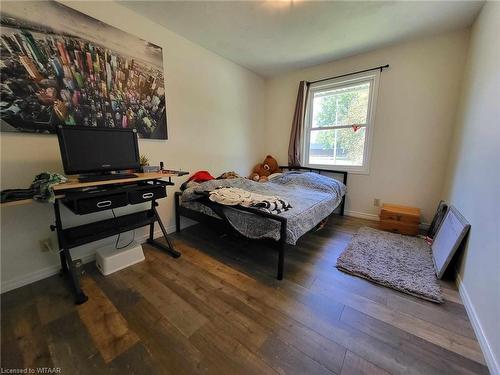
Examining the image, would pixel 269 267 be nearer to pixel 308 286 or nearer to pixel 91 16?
pixel 308 286

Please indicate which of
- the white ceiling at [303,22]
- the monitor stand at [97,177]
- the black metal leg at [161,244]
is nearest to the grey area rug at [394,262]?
the black metal leg at [161,244]

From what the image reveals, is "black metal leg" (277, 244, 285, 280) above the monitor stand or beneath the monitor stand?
beneath

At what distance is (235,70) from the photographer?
3312mm

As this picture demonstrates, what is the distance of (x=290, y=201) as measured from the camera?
7.50 feet

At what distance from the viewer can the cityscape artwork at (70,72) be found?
1.50 m

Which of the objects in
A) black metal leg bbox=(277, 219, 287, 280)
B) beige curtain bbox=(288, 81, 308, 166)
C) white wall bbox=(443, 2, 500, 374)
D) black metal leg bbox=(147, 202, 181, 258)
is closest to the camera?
white wall bbox=(443, 2, 500, 374)

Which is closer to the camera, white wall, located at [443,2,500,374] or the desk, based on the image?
white wall, located at [443,2,500,374]

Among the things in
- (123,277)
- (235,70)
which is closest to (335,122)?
(235,70)

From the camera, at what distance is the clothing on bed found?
1802 millimetres

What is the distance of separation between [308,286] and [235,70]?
325cm

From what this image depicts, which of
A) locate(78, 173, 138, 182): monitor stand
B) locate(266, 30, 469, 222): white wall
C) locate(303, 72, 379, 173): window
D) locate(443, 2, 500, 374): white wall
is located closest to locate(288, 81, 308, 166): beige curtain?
locate(303, 72, 379, 173): window

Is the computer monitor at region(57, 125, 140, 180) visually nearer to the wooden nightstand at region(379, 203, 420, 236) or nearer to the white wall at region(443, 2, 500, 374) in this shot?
the white wall at region(443, 2, 500, 374)

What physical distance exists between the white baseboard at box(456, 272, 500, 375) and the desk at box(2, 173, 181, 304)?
7.91 ft

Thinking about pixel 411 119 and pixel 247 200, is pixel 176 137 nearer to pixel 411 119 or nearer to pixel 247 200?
pixel 247 200
